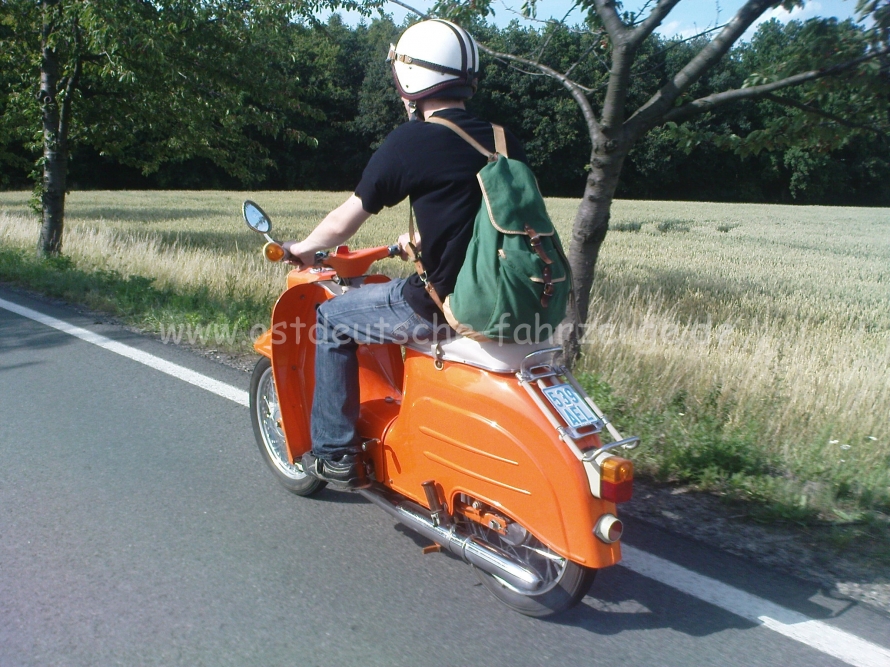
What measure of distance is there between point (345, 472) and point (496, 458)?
82 cm

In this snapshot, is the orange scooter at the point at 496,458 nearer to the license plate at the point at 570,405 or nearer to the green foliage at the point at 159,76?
the license plate at the point at 570,405

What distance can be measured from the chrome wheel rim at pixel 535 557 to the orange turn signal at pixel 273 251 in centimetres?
133

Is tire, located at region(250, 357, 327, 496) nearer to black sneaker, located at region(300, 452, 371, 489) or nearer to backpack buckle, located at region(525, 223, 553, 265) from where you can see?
black sneaker, located at region(300, 452, 371, 489)

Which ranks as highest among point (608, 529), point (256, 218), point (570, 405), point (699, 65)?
point (699, 65)

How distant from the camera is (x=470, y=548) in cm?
304

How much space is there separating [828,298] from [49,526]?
9.68 metres

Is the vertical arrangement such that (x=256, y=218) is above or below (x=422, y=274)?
above

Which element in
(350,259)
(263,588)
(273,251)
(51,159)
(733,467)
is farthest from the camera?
(51,159)

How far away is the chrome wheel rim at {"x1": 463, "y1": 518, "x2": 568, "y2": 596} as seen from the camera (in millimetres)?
2893

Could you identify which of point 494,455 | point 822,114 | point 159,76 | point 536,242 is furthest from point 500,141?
point 159,76

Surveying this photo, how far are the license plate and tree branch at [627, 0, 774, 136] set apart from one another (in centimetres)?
274

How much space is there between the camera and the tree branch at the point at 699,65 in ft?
15.6

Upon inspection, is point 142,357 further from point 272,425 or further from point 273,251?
point 273,251

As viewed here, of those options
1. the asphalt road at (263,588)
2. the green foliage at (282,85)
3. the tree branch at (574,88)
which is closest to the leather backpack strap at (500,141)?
the asphalt road at (263,588)
